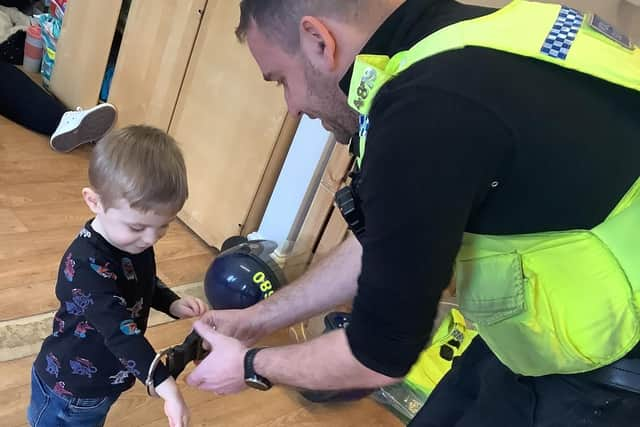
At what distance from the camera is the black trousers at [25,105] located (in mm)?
2723

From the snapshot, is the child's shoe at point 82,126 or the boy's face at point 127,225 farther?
the child's shoe at point 82,126

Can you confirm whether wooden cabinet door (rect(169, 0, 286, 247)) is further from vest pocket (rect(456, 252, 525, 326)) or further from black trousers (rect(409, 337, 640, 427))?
vest pocket (rect(456, 252, 525, 326))

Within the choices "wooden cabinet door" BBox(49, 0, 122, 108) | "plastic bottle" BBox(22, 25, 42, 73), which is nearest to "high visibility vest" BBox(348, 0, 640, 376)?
"wooden cabinet door" BBox(49, 0, 122, 108)

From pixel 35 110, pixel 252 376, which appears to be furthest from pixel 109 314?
pixel 35 110

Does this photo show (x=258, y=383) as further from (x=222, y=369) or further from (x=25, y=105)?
(x=25, y=105)

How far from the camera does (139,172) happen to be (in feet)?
3.59

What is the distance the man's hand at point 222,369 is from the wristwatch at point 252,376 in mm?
12

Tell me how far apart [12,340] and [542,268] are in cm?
144

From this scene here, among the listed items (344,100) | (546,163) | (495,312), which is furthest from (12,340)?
(546,163)

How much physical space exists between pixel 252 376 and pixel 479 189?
0.52 metres

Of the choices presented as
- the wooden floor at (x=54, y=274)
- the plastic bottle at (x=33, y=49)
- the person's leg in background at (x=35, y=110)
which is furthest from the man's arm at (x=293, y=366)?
the plastic bottle at (x=33, y=49)

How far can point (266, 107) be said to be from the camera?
7.17ft

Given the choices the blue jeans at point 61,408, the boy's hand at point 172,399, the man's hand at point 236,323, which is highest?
the man's hand at point 236,323

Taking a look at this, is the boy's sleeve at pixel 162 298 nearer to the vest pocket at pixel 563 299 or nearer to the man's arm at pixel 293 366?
the man's arm at pixel 293 366
